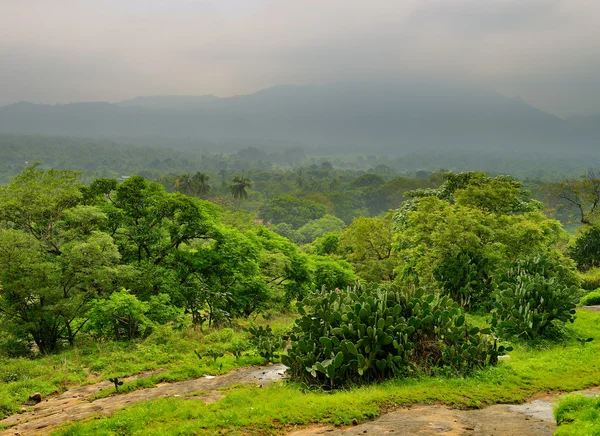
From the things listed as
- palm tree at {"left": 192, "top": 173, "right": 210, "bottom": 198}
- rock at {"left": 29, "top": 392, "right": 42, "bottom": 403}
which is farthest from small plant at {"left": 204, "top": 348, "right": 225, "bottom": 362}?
palm tree at {"left": 192, "top": 173, "right": 210, "bottom": 198}

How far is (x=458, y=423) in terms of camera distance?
7320 millimetres

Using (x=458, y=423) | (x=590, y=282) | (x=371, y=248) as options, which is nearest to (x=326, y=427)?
(x=458, y=423)

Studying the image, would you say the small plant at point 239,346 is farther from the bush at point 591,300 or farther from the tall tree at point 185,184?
the tall tree at point 185,184

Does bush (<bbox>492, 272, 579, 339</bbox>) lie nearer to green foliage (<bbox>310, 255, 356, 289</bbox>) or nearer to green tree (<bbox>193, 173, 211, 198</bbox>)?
green foliage (<bbox>310, 255, 356, 289</bbox>)

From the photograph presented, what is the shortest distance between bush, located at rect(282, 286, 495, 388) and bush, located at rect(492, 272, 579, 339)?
2924 mm

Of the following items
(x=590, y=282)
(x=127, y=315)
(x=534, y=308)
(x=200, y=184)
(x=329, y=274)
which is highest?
(x=200, y=184)

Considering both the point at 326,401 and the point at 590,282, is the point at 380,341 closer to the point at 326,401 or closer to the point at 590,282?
the point at 326,401

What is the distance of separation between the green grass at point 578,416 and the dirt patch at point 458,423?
9.5 inches

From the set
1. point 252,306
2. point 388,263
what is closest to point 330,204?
point 388,263

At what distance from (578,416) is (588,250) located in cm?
2733

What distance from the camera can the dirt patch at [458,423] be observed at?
694 centimetres

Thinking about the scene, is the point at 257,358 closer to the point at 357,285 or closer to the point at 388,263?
the point at 357,285

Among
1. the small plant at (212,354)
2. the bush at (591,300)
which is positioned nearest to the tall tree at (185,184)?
the small plant at (212,354)

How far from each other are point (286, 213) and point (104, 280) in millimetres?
78218
